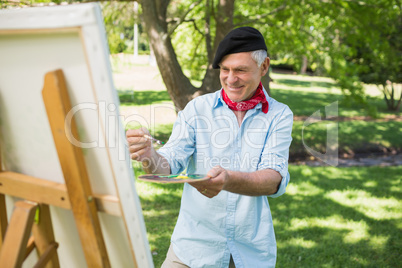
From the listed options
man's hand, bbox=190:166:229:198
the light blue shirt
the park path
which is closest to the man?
the light blue shirt

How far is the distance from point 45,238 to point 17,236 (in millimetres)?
136

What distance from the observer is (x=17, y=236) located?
1363mm

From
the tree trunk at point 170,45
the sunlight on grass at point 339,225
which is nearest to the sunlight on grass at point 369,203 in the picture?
the sunlight on grass at point 339,225

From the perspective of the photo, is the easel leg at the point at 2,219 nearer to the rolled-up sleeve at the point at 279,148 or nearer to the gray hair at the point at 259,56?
the rolled-up sleeve at the point at 279,148

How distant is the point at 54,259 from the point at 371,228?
3.99 metres

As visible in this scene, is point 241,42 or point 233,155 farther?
point 233,155

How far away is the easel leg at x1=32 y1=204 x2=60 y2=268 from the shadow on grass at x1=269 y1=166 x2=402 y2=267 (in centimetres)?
269

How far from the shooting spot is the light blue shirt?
6.50ft

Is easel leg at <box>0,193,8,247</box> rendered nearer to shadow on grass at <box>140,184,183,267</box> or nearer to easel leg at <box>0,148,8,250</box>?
easel leg at <box>0,148,8,250</box>

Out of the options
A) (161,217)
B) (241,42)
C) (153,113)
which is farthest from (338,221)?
(153,113)

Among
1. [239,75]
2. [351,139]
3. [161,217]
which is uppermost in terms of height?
[239,75]

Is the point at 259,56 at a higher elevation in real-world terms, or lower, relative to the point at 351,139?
higher

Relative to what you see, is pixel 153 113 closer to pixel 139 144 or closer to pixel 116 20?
pixel 116 20

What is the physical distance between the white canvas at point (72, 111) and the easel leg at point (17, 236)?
0.13 meters
